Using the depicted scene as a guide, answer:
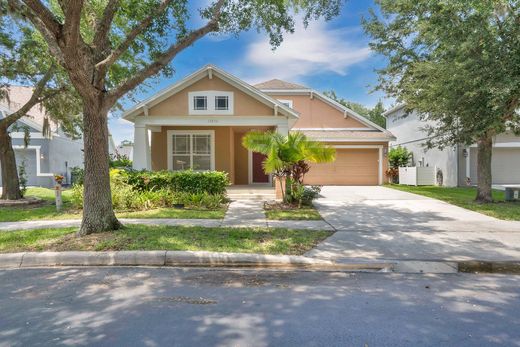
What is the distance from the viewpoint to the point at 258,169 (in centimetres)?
1889

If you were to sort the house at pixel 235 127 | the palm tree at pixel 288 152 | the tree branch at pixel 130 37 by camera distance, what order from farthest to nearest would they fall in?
the house at pixel 235 127, the palm tree at pixel 288 152, the tree branch at pixel 130 37

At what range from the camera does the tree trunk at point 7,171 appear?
42.9 ft

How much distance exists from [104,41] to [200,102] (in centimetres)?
709

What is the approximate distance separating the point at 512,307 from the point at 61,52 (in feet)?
26.2

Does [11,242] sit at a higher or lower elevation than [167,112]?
lower

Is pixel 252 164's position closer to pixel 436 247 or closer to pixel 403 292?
pixel 436 247

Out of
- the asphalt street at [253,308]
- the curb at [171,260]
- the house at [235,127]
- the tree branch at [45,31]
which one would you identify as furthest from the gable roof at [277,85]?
the asphalt street at [253,308]

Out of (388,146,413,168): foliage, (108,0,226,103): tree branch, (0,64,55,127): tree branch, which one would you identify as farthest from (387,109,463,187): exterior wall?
(0,64,55,127): tree branch

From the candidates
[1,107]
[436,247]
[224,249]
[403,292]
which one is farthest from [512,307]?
[1,107]

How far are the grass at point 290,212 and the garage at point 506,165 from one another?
48.5ft

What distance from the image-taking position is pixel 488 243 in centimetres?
701

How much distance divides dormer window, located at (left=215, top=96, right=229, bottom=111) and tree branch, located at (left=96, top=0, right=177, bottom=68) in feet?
21.6

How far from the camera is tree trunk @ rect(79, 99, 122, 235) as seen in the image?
7066 mm

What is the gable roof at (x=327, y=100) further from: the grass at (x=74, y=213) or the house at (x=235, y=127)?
the grass at (x=74, y=213)
